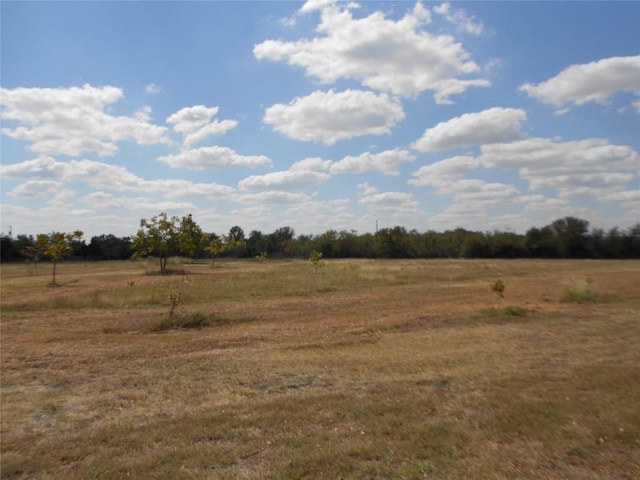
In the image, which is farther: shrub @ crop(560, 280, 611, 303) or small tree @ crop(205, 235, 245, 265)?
small tree @ crop(205, 235, 245, 265)

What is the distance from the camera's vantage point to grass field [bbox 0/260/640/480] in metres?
4.73

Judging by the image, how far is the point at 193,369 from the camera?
880 centimetres

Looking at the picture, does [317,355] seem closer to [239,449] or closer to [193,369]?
[193,369]

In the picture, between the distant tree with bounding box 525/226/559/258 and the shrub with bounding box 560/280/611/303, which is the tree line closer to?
the distant tree with bounding box 525/226/559/258

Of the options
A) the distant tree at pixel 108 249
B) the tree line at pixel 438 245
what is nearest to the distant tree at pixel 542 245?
the tree line at pixel 438 245

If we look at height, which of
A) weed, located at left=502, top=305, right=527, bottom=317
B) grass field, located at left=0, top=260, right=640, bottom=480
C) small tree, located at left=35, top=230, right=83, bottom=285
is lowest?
grass field, located at left=0, top=260, right=640, bottom=480

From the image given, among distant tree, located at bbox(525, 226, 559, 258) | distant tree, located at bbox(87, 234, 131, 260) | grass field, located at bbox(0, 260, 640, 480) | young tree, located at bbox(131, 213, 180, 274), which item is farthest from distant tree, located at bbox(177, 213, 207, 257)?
distant tree, located at bbox(525, 226, 559, 258)

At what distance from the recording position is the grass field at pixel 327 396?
4.73 m

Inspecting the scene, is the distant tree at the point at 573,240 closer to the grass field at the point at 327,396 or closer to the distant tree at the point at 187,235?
the distant tree at the point at 187,235

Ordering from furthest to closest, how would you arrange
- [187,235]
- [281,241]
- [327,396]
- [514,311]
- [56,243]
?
[281,241]
[187,235]
[56,243]
[514,311]
[327,396]

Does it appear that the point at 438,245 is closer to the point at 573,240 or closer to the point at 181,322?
the point at 573,240

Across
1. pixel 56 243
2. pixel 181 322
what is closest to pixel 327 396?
pixel 181 322

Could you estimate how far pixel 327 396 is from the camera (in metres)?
6.81

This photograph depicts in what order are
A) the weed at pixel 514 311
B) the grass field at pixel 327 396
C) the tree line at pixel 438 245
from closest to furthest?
the grass field at pixel 327 396, the weed at pixel 514 311, the tree line at pixel 438 245
